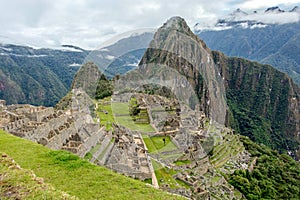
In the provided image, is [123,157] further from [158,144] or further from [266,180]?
[266,180]

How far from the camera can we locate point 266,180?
1245 inches

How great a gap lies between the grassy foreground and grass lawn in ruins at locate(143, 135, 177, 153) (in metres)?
13.4

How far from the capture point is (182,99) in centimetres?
4097

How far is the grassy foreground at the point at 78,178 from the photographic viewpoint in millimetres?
6658

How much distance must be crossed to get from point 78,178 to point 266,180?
99.9ft

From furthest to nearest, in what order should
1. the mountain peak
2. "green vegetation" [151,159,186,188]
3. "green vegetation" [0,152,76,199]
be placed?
the mountain peak → "green vegetation" [151,159,186,188] → "green vegetation" [0,152,76,199]

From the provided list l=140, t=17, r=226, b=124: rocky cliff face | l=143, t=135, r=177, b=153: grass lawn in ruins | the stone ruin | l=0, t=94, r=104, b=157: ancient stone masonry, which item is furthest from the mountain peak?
l=0, t=94, r=104, b=157: ancient stone masonry

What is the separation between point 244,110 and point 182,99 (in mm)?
99071

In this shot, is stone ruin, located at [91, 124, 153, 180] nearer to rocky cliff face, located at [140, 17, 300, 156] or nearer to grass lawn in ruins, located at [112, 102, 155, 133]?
grass lawn in ruins, located at [112, 102, 155, 133]

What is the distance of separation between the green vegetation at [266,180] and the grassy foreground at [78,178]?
21.1 meters

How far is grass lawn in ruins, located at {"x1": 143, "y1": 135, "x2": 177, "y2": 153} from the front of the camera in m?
22.0

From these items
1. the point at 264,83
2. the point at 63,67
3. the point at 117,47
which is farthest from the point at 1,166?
the point at 264,83

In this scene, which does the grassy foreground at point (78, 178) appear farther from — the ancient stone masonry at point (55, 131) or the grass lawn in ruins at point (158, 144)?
the grass lawn in ruins at point (158, 144)

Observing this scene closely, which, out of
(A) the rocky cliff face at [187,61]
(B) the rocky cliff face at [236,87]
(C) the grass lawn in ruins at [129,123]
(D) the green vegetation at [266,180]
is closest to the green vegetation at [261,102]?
(B) the rocky cliff face at [236,87]
